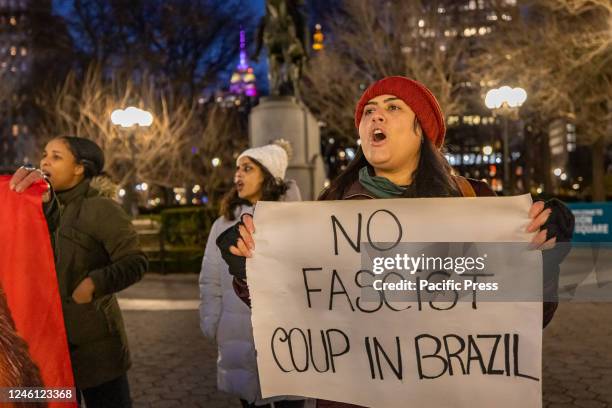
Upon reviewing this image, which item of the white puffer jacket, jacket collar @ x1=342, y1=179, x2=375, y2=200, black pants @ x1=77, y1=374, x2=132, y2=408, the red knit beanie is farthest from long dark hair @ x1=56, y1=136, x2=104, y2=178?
the red knit beanie

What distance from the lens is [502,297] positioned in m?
1.97

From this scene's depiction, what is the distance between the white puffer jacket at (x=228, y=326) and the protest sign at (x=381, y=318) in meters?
1.43

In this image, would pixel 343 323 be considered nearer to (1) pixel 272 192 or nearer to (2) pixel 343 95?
(1) pixel 272 192

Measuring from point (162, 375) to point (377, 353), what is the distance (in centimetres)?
434

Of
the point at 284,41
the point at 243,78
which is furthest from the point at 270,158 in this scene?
the point at 243,78

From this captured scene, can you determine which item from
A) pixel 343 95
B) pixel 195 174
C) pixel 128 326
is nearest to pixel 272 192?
pixel 128 326

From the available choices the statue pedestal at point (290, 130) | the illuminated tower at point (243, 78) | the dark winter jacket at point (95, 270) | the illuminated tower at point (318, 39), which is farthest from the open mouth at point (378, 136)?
the illuminated tower at point (243, 78)

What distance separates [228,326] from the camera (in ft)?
11.7

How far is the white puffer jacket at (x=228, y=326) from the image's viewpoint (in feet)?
11.5

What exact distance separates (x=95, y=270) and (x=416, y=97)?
182 centimetres

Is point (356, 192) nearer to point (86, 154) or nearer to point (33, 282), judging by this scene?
point (33, 282)

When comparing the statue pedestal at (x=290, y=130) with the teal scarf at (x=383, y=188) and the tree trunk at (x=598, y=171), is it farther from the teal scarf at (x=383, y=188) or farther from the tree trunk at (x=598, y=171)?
the tree trunk at (x=598, y=171)

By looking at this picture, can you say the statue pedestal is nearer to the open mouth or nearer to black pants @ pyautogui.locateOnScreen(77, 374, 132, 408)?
black pants @ pyautogui.locateOnScreen(77, 374, 132, 408)

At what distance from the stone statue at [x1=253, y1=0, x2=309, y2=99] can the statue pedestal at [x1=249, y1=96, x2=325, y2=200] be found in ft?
2.29
